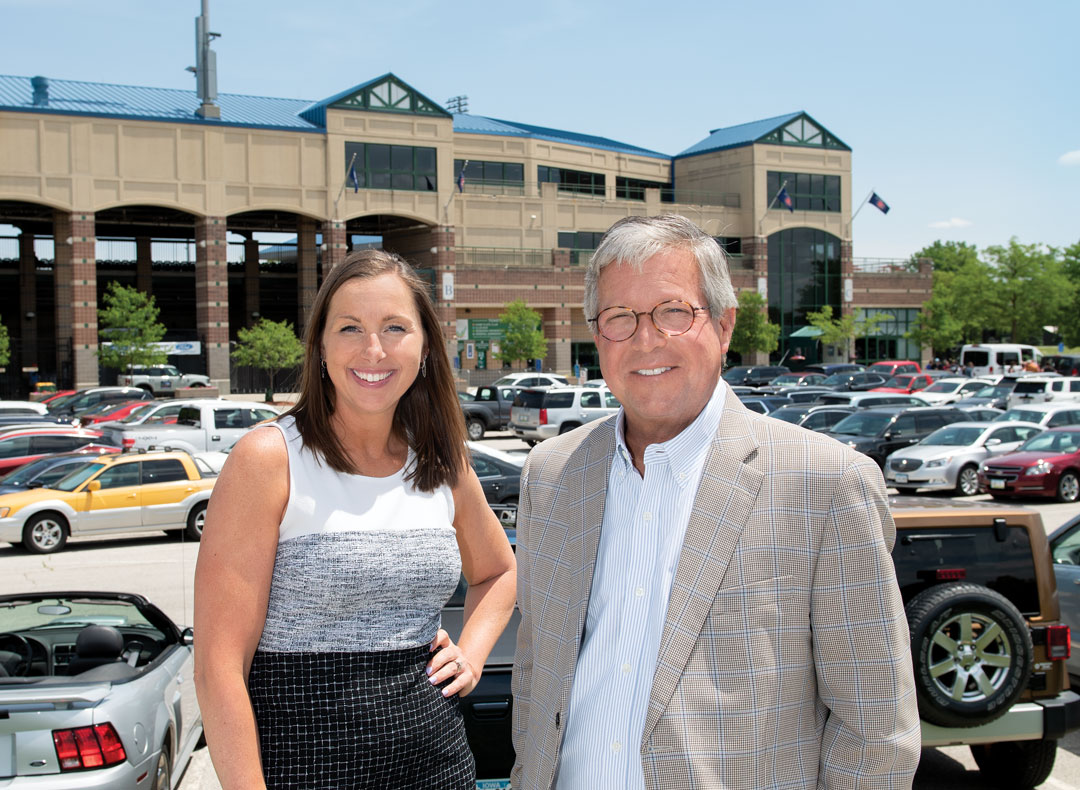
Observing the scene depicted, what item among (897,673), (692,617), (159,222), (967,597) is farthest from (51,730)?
(159,222)

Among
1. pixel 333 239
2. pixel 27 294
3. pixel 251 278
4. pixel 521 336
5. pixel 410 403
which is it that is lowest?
pixel 410 403

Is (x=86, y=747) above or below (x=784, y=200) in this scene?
below

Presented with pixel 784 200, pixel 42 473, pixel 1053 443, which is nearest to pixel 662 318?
pixel 42 473

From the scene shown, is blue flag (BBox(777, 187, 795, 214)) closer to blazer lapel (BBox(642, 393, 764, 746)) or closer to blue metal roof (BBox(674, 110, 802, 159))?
blue metal roof (BBox(674, 110, 802, 159))

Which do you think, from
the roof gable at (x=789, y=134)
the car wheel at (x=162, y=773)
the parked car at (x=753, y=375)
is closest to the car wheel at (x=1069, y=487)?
the car wheel at (x=162, y=773)

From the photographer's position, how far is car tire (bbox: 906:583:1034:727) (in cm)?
487

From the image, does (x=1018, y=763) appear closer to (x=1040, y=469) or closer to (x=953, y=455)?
(x=1040, y=469)

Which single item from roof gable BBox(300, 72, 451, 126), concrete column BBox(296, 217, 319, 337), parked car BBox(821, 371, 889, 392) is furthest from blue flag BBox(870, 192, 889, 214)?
concrete column BBox(296, 217, 319, 337)

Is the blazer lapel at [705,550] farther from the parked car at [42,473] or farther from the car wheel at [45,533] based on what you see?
the parked car at [42,473]

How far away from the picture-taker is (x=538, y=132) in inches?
2864

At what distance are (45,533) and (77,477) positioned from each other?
1.05 m

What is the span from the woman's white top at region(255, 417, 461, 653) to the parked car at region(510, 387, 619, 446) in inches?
946

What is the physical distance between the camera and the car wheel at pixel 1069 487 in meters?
19.2

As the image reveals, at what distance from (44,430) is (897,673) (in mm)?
21282
